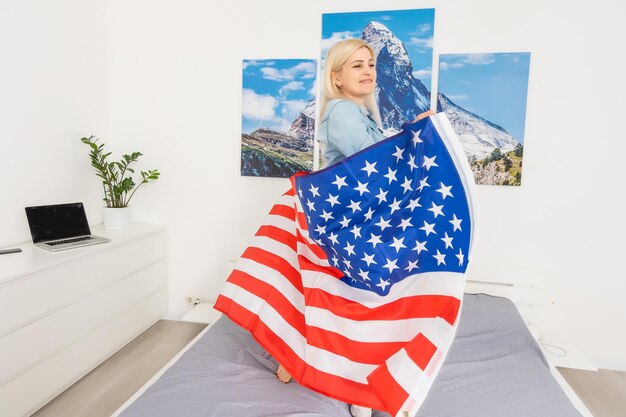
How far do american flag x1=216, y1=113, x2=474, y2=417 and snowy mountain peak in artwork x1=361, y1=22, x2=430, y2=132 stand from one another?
4.13 ft

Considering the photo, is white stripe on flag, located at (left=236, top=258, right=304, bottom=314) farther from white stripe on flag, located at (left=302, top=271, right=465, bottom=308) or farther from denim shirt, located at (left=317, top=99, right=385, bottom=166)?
denim shirt, located at (left=317, top=99, right=385, bottom=166)

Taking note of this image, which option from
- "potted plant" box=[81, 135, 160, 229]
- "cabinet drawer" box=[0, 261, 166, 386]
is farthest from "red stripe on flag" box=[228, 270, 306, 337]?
"potted plant" box=[81, 135, 160, 229]

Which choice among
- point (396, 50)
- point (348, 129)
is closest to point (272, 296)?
point (348, 129)

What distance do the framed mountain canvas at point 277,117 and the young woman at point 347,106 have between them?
986 mm

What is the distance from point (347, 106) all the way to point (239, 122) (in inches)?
55.7

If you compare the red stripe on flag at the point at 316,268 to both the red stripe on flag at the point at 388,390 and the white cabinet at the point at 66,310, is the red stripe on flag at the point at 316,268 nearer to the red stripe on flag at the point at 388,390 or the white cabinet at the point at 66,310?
the red stripe on flag at the point at 388,390

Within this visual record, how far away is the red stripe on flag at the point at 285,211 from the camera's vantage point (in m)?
1.70

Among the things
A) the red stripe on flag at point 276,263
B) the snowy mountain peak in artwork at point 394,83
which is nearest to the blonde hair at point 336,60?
the red stripe on flag at point 276,263

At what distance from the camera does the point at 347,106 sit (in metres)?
1.44

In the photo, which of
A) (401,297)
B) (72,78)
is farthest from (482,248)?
(72,78)

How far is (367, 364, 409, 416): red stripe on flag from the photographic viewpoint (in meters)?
1.10

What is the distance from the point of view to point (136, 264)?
2.50 metres

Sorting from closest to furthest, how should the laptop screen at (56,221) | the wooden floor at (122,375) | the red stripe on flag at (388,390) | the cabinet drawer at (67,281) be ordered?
the red stripe on flag at (388,390) → the cabinet drawer at (67,281) → the wooden floor at (122,375) → the laptop screen at (56,221)

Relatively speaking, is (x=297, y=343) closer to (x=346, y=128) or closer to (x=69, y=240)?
(x=346, y=128)
